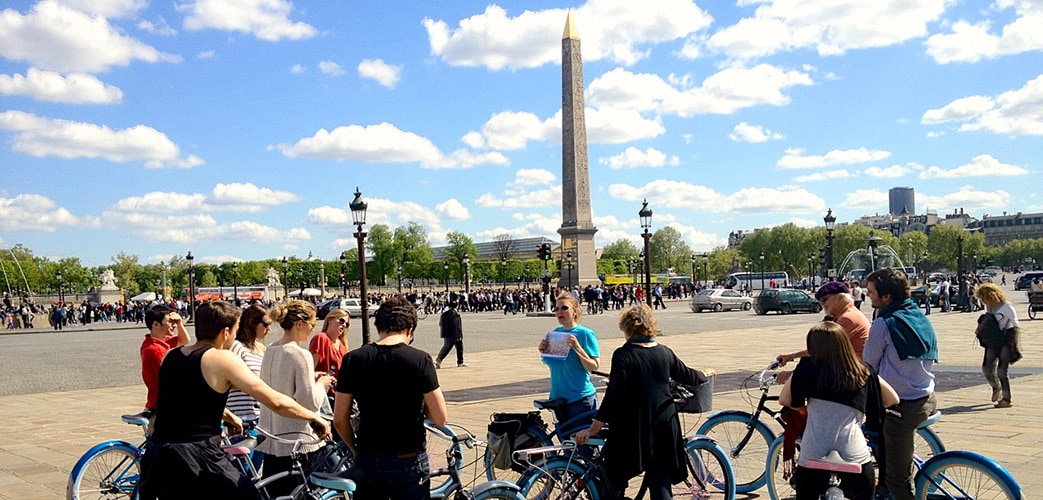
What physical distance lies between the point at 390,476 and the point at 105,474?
3.29m

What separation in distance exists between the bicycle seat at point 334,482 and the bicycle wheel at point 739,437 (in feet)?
11.0

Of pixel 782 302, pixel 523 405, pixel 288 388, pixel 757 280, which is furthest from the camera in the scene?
pixel 757 280

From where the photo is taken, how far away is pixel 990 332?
1060 centimetres

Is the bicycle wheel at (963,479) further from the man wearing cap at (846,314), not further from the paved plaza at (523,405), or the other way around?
the paved plaza at (523,405)

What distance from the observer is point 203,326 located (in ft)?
14.3

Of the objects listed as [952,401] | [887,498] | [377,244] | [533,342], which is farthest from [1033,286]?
[377,244]

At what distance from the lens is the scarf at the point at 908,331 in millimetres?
5383

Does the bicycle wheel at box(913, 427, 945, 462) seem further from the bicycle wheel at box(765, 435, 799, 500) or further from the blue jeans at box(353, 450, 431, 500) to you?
the blue jeans at box(353, 450, 431, 500)

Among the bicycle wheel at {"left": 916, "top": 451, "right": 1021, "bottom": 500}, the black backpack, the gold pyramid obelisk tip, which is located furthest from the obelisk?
the bicycle wheel at {"left": 916, "top": 451, "right": 1021, "bottom": 500}

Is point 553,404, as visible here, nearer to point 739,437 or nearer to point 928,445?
point 739,437

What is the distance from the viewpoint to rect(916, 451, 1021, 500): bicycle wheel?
471 centimetres

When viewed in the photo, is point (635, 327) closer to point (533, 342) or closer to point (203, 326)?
point (203, 326)

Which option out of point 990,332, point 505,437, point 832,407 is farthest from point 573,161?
point 832,407

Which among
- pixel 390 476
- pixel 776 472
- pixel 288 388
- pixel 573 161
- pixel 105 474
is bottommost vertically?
pixel 776 472
